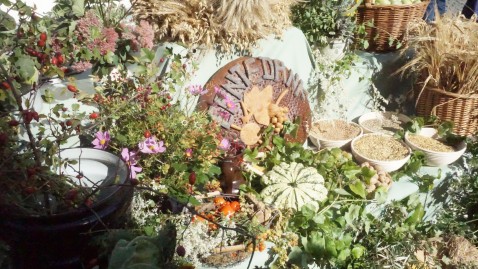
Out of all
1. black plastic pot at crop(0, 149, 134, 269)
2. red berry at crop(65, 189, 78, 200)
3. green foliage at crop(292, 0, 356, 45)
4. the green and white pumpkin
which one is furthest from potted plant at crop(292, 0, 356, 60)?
red berry at crop(65, 189, 78, 200)

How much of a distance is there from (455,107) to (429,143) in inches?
10.8

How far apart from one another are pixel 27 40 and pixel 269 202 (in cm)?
124

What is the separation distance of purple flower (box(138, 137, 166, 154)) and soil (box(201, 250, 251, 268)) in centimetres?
48

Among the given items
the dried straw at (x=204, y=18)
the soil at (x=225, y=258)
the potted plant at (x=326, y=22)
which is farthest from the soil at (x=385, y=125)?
the soil at (x=225, y=258)

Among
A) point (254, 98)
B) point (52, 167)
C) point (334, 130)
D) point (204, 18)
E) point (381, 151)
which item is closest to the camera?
point (52, 167)

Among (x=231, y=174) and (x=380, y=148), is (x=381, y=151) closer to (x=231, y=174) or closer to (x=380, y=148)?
(x=380, y=148)

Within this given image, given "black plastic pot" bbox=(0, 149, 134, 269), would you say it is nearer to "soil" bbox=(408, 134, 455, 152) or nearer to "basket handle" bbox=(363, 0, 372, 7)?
"soil" bbox=(408, 134, 455, 152)

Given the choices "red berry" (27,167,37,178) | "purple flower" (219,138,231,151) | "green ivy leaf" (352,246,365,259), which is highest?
"red berry" (27,167,37,178)

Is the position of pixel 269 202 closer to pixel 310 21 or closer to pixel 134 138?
pixel 134 138

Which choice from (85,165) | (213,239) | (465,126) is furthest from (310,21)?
→ (85,165)

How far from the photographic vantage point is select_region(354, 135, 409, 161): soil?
2732 mm

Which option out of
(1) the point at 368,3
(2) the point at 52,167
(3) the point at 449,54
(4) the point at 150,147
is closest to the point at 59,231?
(2) the point at 52,167

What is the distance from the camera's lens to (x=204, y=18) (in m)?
2.38

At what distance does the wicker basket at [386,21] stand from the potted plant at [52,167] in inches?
72.8
